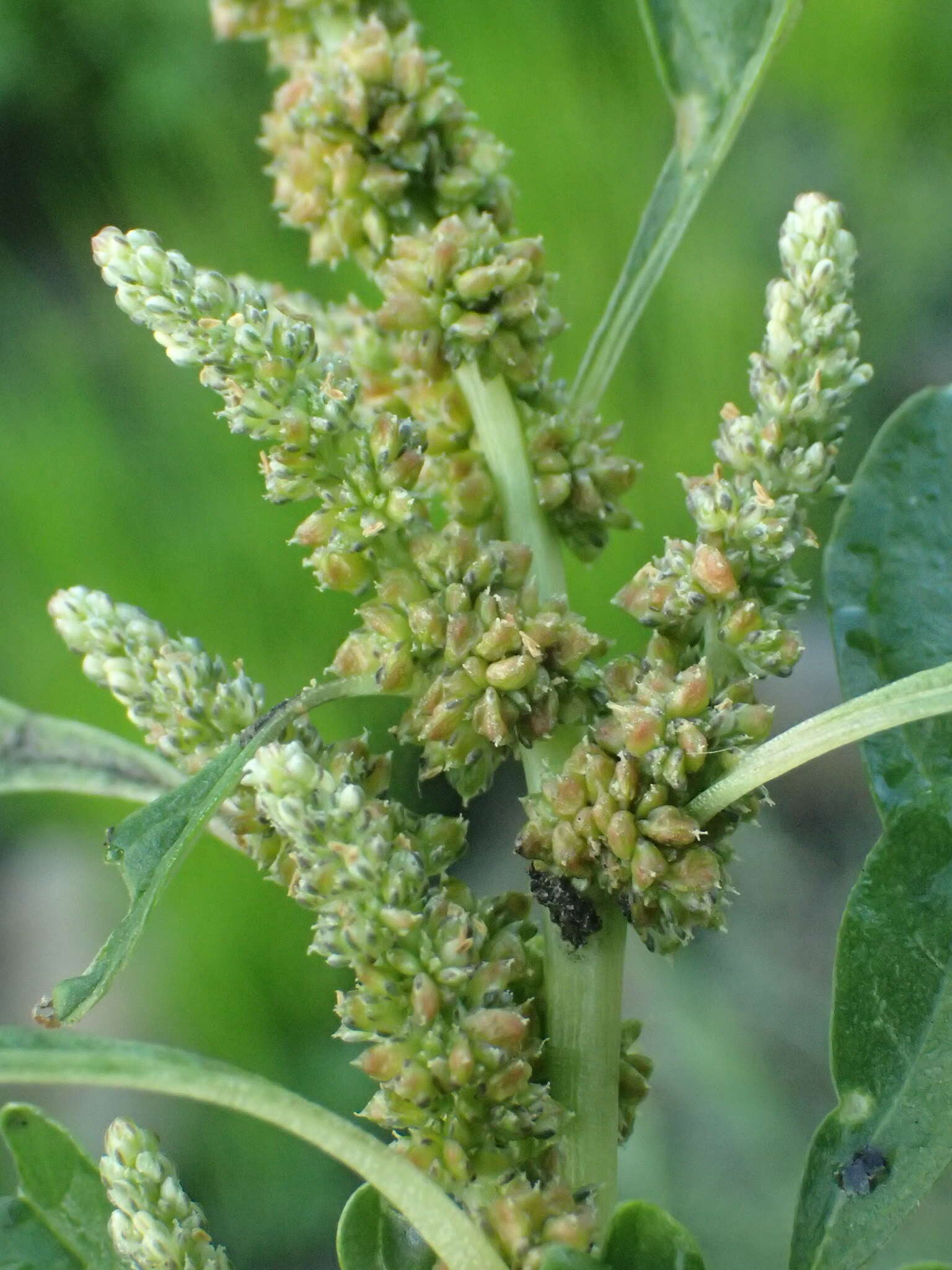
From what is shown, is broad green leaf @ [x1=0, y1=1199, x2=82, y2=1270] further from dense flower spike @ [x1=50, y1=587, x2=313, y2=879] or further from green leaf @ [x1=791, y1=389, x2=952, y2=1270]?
green leaf @ [x1=791, y1=389, x2=952, y2=1270]

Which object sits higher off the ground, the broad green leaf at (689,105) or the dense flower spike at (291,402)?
the broad green leaf at (689,105)

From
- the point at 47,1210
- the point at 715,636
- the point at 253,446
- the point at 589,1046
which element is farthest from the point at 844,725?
the point at 253,446

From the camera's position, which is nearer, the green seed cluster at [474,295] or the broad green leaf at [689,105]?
the green seed cluster at [474,295]

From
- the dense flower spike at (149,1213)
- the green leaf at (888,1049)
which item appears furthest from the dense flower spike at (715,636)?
the dense flower spike at (149,1213)

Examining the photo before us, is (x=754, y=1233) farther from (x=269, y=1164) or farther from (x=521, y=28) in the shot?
(x=521, y=28)

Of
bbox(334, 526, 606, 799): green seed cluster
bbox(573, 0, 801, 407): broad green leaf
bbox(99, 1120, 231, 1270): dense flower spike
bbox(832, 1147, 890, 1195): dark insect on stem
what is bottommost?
bbox(99, 1120, 231, 1270): dense flower spike

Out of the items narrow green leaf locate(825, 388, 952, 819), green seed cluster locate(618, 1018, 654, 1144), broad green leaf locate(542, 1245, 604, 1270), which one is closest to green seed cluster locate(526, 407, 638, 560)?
narrow green leaf locate(825, 388, 952, 819)

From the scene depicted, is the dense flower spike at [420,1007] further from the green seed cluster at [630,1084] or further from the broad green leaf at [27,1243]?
the broad green leaf at [27,1243]
